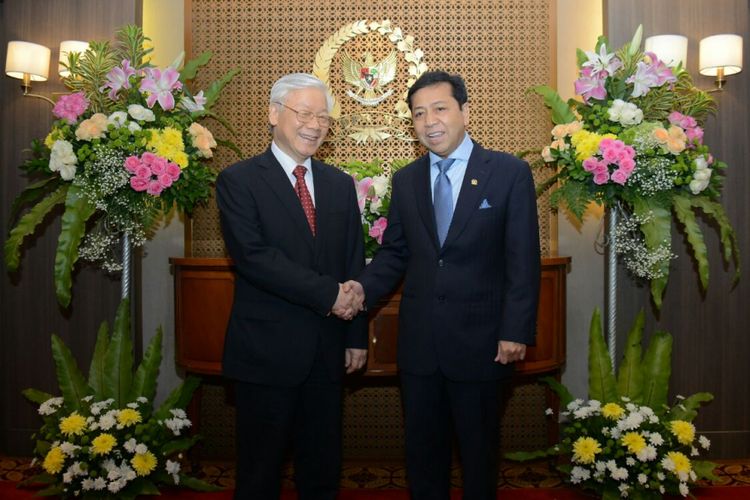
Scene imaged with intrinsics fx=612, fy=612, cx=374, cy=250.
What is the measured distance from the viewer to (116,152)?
118 inches

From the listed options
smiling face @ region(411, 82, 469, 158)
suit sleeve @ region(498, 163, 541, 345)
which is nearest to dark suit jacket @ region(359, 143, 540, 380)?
suit sleeve @ region(498, 163, 541, 345)

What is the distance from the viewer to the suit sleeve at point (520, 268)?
2246mm

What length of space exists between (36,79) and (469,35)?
2806 mm

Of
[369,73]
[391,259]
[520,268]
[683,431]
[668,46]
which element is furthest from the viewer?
[369,73]

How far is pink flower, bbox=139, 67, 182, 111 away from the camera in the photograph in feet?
10.2

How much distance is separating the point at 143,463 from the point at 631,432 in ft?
7.94

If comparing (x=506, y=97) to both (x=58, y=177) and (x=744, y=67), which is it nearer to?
(x=744, y=67)

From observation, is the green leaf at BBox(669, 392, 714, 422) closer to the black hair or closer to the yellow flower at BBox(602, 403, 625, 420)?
the yellow flower at BBox(602, 403, 625, 420)

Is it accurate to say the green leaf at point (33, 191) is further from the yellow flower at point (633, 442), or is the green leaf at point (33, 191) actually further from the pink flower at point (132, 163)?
the yellow flower at point (633, 442)

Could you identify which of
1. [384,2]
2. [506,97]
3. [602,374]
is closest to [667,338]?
[602,374]

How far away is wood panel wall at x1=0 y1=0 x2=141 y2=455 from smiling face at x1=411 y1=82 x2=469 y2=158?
7.96ft

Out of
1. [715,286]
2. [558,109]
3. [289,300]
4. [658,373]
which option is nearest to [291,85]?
[289,300]

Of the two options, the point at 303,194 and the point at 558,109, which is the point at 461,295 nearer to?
the point at 303,194

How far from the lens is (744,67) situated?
3.88 m
